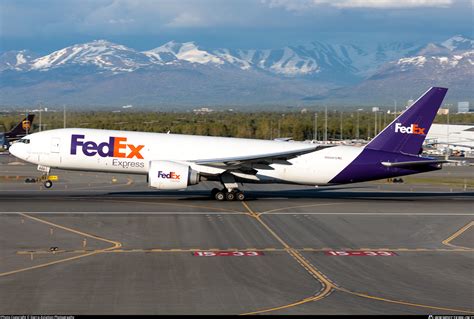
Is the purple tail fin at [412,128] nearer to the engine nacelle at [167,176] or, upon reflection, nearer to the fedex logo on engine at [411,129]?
the fedex logo on engine at [411,129]

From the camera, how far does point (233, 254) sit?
1352 inches

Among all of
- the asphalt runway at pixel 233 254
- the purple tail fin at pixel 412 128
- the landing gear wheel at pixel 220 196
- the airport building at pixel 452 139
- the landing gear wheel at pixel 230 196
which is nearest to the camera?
the asphalt runway at pixel 233 254

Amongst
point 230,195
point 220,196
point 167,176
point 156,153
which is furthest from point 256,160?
point 156,153

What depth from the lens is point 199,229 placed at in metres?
41.1

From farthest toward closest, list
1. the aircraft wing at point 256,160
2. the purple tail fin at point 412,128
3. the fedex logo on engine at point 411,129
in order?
the fedex logo on engine at point 411,129 < the purple tail fin at point 412,128 < the aircraft wing at point 256,160

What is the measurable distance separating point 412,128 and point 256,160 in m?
10.8

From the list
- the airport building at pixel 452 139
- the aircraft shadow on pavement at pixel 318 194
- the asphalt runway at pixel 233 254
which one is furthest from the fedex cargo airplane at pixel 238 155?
the airport building at pixel 452 139

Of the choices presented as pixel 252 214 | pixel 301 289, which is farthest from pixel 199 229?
pixel 301 289

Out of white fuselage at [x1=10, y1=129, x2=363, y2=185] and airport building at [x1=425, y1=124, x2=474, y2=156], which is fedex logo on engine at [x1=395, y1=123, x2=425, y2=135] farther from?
airport building at [x1=425, y1=124, x2=474, y2=156]

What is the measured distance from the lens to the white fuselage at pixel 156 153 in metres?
52.7

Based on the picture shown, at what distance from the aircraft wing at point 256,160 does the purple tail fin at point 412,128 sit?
4744 millimetres

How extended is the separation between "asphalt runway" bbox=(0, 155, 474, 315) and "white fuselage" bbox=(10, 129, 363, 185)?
6.82ft

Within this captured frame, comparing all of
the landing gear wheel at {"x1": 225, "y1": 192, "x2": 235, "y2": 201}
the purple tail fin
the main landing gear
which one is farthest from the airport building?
the landing gear wheel at {"x1": 225, "y1": 192, "x2": 235, "y2": 201}

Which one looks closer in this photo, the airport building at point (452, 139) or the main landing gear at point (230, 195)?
the main landing gear at point (230, 195)
